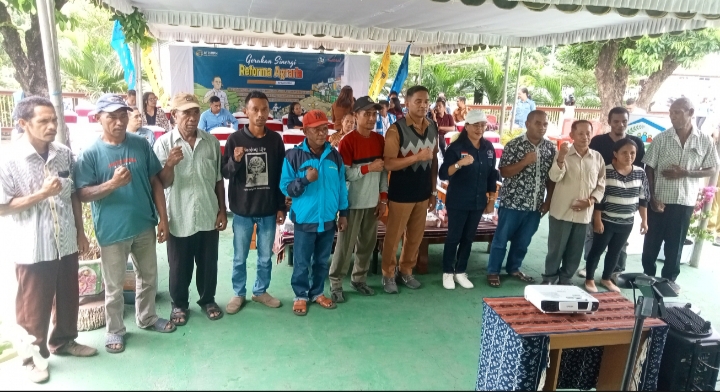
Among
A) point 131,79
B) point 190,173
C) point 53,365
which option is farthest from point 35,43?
point 53,365

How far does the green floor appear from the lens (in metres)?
2.90

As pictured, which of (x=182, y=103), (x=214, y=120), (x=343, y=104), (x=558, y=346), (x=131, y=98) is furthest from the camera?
(x=214, y=120)

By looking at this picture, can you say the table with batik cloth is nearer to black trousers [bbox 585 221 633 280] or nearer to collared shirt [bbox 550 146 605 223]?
collared shirt [bbox 550 146 605 223]

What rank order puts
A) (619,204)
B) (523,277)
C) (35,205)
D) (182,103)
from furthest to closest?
(523,277), (619,204), (182,103), (35,205)

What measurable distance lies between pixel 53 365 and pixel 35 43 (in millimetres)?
3329

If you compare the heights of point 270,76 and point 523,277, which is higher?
point 270,76

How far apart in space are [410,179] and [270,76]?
7908 mm

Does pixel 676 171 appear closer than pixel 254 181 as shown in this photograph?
No

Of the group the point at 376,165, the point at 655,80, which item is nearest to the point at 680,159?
the point at 376,165

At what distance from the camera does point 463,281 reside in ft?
14.9

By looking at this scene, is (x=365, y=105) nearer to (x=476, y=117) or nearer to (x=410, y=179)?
(x=410, y=179)

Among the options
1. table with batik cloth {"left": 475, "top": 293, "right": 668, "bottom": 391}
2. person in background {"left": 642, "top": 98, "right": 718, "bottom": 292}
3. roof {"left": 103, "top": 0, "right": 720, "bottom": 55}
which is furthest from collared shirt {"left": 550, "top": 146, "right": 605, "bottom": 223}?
table with batik cloth {"left": 475, "top": 293, "right": 668, "bottom": 391}

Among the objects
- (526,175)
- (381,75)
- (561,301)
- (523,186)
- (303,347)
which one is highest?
(381,75)

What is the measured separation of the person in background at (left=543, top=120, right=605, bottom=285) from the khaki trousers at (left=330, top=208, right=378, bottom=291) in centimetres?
164
